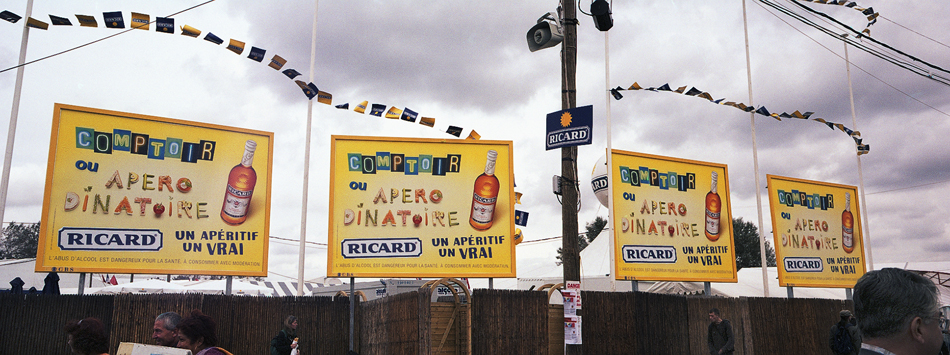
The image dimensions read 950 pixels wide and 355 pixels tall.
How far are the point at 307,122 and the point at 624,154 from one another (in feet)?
24.8

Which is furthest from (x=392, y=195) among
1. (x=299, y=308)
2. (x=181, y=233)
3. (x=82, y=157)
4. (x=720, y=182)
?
(x=720, y=182)

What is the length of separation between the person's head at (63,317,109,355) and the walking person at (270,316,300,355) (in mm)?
6264

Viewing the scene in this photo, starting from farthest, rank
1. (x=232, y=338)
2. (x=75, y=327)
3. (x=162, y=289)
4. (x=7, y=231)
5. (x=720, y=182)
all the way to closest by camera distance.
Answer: (x=7, y=231) < (x=162, y=289) < (x=720, y=182) < (x=232, y=338) < (x=75, y=327)

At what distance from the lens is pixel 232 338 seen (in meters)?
11.6

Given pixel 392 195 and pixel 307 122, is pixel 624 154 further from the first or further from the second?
pixel 307 122

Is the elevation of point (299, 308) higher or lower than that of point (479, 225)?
lower

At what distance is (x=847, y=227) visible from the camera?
20422 millimetres

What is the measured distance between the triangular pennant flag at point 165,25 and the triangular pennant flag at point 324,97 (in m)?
3.03

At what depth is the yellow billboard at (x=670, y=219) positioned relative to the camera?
16.1 meters

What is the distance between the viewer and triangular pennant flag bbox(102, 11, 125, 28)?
38.9 feet

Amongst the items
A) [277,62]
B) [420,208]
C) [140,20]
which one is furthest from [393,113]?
[140,20]

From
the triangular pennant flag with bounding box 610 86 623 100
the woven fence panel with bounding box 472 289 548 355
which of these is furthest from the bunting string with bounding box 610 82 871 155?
the woven fence panel with bounding box 472 289 548 355

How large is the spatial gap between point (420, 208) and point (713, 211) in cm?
810

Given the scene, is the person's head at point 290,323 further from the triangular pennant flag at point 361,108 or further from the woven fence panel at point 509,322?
the triangular pennant flag at point 361,108
